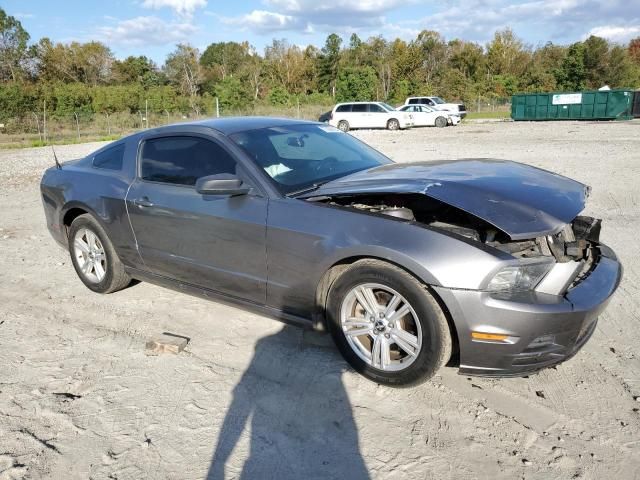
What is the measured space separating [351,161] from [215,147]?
1.09 m

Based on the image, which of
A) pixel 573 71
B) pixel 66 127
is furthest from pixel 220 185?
pixel 573 71

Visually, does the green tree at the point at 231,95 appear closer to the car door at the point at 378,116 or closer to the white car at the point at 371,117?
the white car at the point at 371,117

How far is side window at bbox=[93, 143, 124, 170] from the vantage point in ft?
14.8

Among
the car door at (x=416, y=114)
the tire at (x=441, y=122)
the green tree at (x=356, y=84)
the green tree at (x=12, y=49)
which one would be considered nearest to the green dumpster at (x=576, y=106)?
the tire at (x=441, y=122)

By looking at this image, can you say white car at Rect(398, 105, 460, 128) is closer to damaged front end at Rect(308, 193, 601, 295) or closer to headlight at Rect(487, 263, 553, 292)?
damaged front end at Rect(308, 193, 601, 295)

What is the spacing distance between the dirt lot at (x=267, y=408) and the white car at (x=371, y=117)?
2505 cm

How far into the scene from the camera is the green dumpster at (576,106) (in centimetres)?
3081

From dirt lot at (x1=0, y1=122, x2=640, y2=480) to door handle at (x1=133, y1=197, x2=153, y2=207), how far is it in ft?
3.01

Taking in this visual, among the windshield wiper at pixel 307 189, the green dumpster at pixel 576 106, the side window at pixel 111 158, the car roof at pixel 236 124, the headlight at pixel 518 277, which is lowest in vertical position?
the headlight at pixel 518 277

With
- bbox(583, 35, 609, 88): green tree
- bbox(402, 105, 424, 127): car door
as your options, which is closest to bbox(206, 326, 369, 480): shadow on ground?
bbox(402, 105, 424, 127): car door

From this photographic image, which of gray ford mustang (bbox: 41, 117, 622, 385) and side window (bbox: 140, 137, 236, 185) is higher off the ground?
side window (bbox: 140, 137, 236, 185)

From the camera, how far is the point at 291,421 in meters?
2.83

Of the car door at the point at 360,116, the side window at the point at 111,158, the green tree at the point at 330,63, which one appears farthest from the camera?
the green tree at the point at 330,63

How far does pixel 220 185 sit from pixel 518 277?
6.20 ft
